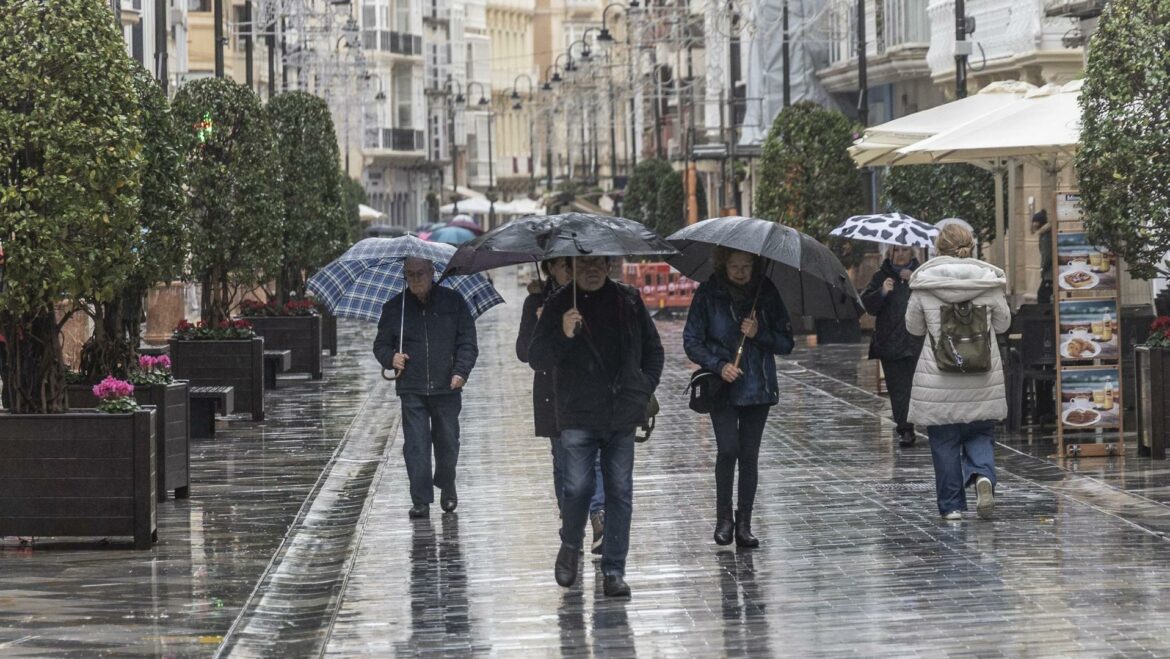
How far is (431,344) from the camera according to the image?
14.0m

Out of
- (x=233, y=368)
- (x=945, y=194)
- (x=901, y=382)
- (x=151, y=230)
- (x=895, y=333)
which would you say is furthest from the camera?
(x=945, y=194)

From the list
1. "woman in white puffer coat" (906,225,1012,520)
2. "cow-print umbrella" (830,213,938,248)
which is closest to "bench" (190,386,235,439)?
"cow-print umbrella" (830,213,938,248)

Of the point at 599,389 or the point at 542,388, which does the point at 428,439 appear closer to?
the point at 542,388

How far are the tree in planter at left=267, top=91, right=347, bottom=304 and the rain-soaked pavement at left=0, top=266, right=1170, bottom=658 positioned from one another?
445 inches

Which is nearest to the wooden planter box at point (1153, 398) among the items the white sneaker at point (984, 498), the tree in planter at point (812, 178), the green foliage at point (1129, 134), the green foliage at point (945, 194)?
the green foliage at point (1129, 134)

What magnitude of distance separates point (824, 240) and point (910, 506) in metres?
19.9

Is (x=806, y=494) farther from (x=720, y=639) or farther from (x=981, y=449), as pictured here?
(x=720, y=639)

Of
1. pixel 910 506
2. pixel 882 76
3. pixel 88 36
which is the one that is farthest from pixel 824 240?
pixel 88 36

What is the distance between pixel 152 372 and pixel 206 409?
14.3 ft

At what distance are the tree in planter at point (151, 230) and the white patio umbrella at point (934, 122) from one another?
7.46 meters

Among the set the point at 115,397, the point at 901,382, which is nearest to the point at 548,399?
the point at 115,397

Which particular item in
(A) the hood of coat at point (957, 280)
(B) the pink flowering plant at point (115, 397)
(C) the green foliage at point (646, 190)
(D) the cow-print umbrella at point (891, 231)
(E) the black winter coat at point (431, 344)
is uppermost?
(C) the green foliage at point (646, 190)

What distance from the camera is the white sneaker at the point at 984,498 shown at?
509 inches

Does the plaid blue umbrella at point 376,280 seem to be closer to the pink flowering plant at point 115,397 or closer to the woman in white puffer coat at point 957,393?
the pink flowering plant at point 115,397
